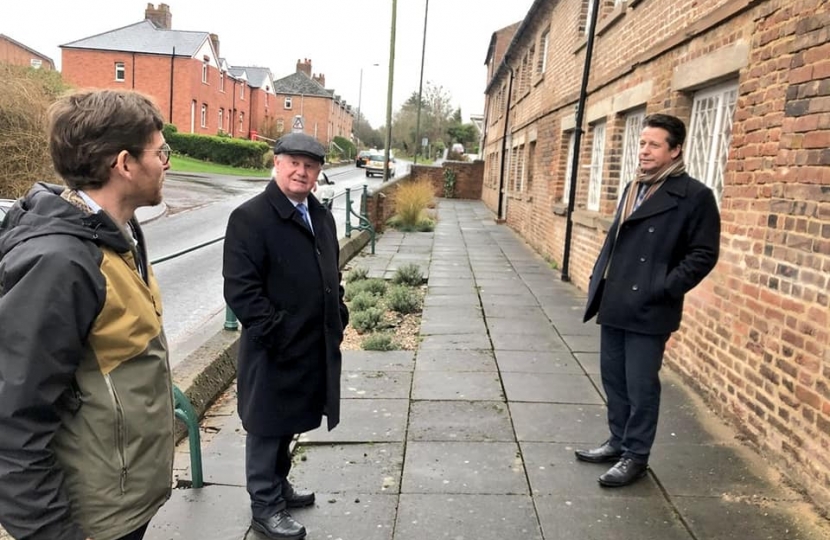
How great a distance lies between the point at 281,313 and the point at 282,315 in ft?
0.03

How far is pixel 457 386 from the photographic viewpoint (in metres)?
4.82

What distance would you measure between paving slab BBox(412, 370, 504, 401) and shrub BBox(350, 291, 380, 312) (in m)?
1.99

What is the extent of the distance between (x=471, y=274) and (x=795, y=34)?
647cm

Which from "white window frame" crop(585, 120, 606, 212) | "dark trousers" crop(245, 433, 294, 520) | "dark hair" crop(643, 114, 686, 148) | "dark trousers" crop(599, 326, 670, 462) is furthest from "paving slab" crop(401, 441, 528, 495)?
"white window frame" crop(585, 120, 606, 212)

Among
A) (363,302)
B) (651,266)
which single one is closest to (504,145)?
(363,302)

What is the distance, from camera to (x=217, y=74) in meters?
47.8

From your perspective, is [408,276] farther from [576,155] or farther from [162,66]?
[162,66]

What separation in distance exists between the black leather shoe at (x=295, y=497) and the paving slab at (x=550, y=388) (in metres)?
1.88

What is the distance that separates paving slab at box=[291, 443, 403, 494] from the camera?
10.9ft

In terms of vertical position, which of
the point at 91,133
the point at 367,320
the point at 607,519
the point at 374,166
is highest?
the point at 374,166

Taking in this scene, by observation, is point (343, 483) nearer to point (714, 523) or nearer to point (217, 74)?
point (714, 523)

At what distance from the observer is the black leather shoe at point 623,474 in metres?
3.30

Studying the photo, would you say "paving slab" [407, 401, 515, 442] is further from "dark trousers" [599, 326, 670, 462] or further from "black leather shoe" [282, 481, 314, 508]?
"black leather shoe" [282, 481, 314, 508]

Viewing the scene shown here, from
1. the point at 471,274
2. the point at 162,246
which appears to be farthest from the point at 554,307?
the point at 162,246
